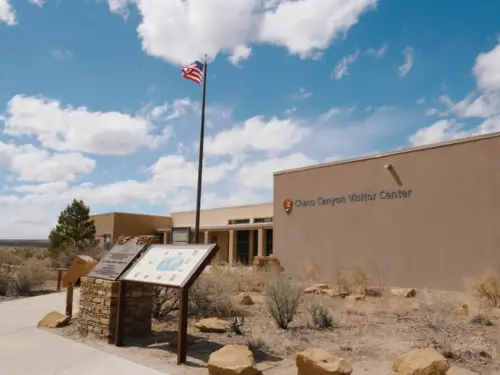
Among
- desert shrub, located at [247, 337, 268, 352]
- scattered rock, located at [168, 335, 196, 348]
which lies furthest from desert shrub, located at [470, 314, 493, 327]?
scattered rock, located at [168, 335, 196, 348]

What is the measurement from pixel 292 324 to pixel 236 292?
5185 mm

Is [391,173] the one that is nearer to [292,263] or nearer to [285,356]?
[292,263]

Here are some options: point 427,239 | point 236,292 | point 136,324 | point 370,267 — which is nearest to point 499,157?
point 427,239

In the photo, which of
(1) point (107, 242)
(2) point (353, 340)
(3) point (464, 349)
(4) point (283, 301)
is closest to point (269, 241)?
(1) point (107, 242)

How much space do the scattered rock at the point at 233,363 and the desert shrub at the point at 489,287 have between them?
27.2 ft

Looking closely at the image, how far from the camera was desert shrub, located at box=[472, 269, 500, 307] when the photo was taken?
11.6 m

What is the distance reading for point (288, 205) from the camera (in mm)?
20406

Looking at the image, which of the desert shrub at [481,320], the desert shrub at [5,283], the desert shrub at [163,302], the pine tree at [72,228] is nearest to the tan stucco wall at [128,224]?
the pine tree at [72,228]

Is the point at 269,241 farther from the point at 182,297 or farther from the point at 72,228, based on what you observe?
the point at 182,297

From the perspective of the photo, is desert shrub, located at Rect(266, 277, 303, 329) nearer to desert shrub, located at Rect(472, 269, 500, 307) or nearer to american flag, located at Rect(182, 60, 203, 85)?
desert shrub, located at Rect(472, 269, 500, 307)

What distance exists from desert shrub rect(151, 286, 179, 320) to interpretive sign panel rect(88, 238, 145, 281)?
4.07ft

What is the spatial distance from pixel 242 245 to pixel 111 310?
26.6 m

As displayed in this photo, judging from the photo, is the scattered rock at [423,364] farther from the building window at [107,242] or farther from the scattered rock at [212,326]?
the building window at [107,242]

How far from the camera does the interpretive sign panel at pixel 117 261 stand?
25.4 ft
